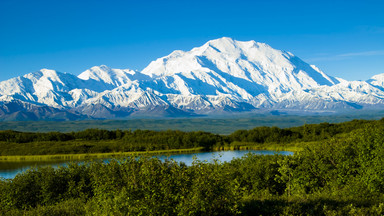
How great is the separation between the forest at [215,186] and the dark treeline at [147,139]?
8063 centimetres

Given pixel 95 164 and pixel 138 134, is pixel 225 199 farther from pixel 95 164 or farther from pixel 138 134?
pixel 138 134

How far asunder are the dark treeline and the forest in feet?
265

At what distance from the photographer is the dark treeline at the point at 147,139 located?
4808 inches

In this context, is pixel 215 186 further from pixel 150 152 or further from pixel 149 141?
pixel 149 141

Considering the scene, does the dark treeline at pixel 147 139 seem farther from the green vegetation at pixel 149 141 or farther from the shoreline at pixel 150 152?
the shoreline at pixel 150 152

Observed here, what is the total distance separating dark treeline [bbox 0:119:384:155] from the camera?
122 meters

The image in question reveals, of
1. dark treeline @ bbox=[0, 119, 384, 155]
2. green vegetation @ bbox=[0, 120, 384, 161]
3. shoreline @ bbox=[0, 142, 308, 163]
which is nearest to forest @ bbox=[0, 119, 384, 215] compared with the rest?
shoreline @ bbox=[0, 142, 308, 163]

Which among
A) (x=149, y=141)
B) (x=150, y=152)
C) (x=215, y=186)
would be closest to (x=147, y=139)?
(x=149, y=141)

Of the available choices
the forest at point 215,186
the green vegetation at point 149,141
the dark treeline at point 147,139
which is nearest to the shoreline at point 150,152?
the green vegetation at point 149,141

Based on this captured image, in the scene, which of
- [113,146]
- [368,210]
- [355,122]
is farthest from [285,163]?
[355,122]

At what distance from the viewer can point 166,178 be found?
2195cm

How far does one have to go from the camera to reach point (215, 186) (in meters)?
21.3

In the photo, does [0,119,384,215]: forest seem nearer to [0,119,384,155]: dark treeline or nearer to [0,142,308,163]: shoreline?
[0,142,308,163]: shoreline

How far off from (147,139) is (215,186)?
121 m
